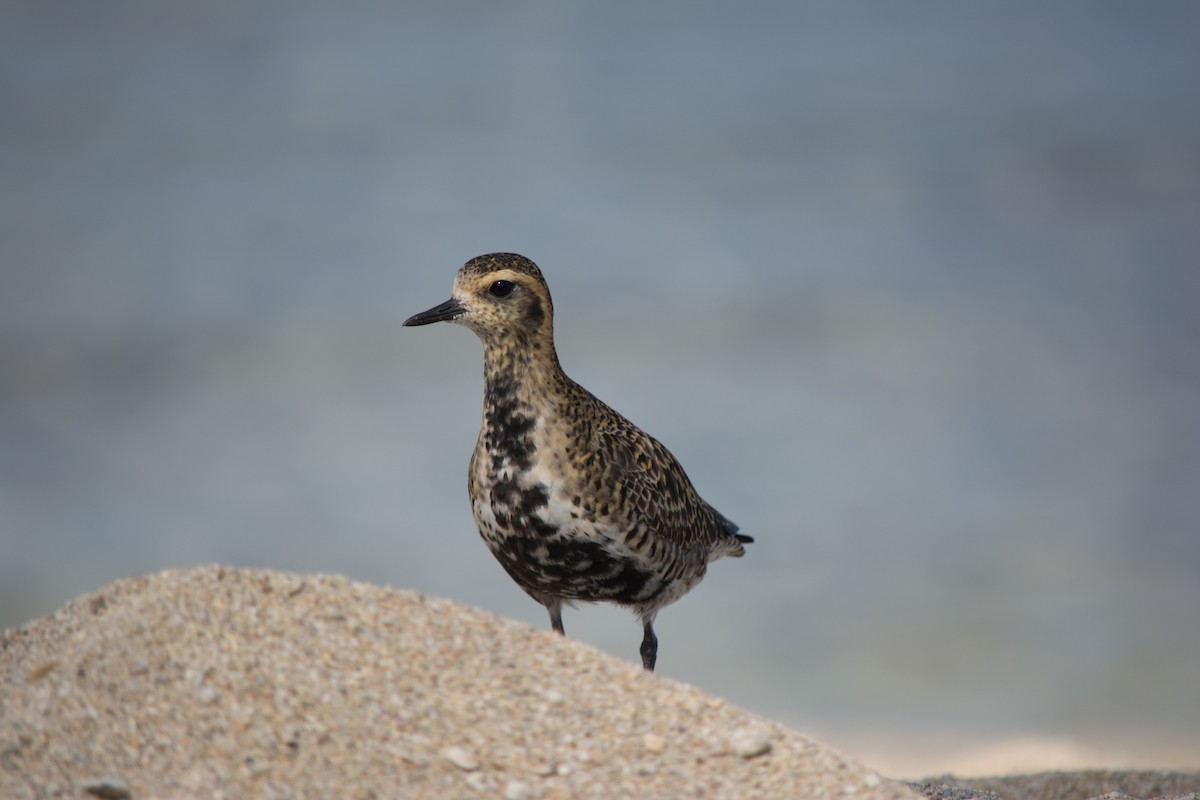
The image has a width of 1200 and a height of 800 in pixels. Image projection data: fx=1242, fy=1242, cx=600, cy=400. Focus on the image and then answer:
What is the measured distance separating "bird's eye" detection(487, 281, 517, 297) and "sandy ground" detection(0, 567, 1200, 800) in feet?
5.75

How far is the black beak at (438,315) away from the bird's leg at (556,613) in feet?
5.05

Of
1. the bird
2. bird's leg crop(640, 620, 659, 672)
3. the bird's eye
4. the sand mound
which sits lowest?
the sand mound

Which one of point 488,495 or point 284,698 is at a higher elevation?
point 488,495

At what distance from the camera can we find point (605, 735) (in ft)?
14.7

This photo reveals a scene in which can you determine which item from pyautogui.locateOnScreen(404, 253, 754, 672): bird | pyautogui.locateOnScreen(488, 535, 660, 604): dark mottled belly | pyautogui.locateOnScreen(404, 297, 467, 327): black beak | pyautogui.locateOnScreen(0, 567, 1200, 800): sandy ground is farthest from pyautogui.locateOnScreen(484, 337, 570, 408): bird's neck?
pyautogui.locateOnScreen(0, 567, 1200, 800): sandy ground

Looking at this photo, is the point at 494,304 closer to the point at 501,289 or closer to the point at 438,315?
the point at 501,289

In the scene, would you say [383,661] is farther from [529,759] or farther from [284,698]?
[529,759]

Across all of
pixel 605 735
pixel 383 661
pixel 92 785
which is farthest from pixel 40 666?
pixel 605 735

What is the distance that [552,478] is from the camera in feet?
19.5

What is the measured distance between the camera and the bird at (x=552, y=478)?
19.5 ft

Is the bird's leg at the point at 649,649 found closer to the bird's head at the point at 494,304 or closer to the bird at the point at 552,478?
the bird at the point at 552,478

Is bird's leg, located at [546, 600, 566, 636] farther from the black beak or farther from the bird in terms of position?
the black beak

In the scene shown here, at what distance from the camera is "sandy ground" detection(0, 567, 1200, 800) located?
13.5 ft

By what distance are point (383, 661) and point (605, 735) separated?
0.89 m
